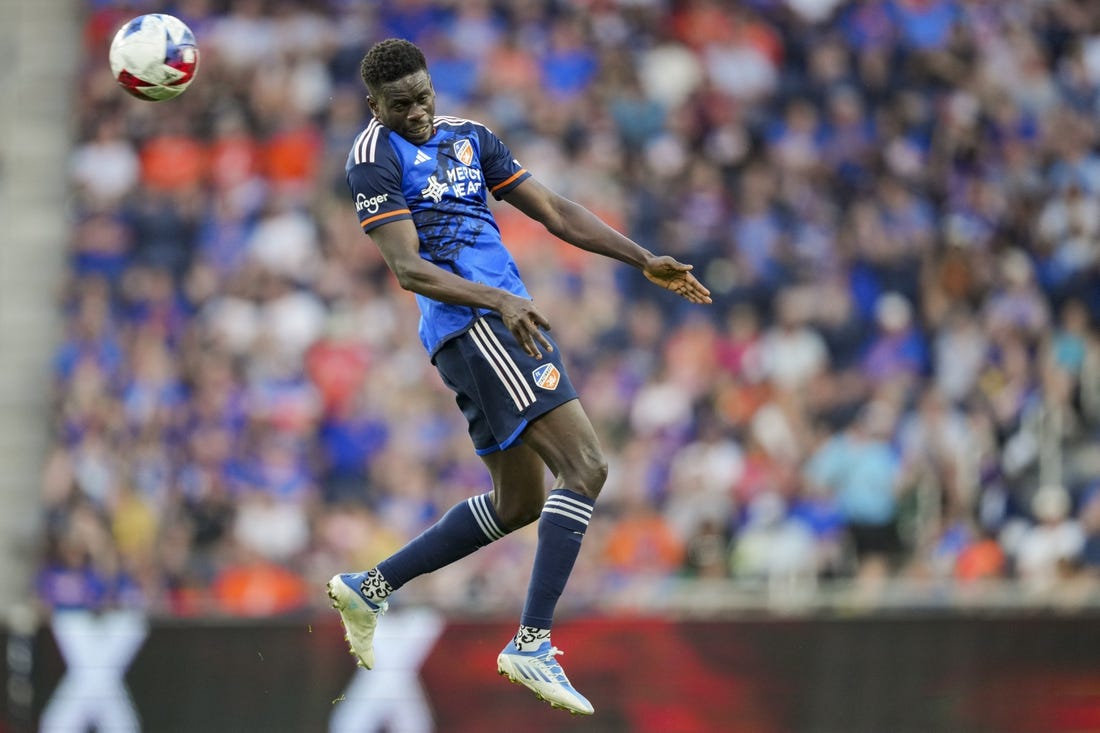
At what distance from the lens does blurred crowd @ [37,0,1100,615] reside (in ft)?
42.5

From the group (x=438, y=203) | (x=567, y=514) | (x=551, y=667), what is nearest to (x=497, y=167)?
(x=438, y=203)

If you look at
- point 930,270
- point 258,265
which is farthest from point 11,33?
point 930,270

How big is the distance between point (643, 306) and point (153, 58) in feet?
23.9

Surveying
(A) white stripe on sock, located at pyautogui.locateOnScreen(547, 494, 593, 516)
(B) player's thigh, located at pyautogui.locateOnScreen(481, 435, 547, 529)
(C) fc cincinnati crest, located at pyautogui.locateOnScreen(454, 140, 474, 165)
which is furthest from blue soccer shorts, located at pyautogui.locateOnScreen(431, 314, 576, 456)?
(C) fc cincinnati crest, located at pyautogui.locateOnScreen(454, 140, 474, 165)

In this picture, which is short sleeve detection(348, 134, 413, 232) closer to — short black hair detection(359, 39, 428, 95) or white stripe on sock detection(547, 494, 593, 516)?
short black hair detection(359, 39, 428, 95)

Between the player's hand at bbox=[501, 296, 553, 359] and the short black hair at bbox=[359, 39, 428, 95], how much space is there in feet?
3.70

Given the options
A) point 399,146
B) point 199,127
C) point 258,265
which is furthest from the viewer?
point 199,127

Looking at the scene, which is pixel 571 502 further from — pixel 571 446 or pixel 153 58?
pixel 153 58

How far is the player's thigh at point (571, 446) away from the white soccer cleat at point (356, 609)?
122cm

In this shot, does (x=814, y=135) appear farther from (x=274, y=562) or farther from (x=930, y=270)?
(x=274, y=562)

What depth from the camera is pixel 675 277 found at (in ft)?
24.1

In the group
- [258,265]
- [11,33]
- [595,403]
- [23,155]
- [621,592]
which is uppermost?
[11,33]

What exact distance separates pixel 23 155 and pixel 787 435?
315 inches

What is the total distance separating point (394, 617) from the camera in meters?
10.5
